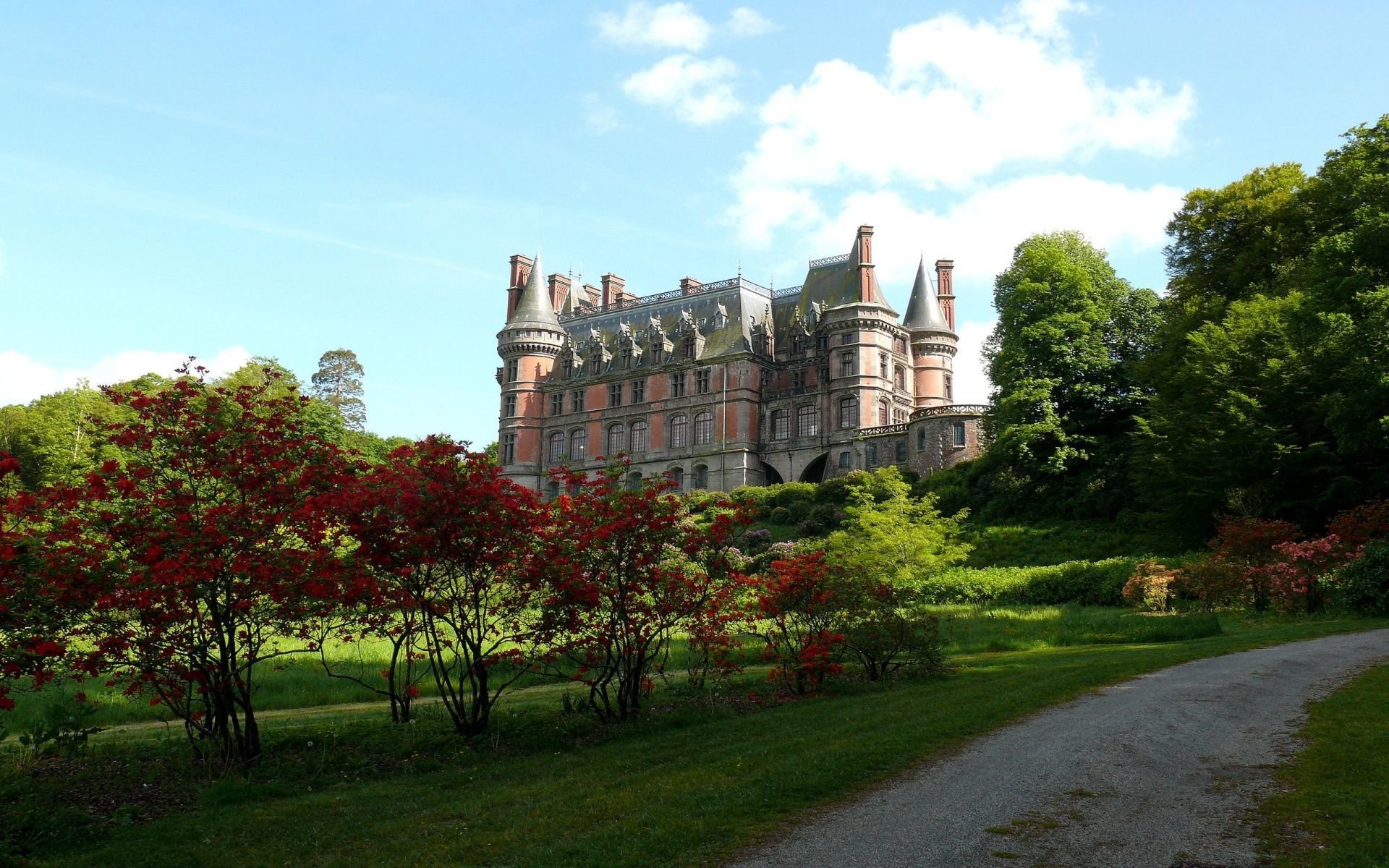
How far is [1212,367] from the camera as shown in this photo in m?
33.2

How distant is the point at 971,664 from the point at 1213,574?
33.3 ft

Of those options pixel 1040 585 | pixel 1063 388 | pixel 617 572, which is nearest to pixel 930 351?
pixel 1063 388

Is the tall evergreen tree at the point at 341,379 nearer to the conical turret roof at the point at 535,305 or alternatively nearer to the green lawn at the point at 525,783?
the conical turret roof at the point at 535,305

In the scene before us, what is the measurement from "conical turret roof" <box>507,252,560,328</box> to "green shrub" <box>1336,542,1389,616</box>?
2155 inches

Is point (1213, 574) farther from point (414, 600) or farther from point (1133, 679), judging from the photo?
point (414, 600)

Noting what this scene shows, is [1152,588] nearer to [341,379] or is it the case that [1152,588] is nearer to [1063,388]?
[1063,388]

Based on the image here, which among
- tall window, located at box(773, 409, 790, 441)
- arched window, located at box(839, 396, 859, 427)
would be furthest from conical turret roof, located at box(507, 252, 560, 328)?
arched window, located at box(839, 396, 859, 427)

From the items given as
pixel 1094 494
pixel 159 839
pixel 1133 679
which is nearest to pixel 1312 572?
pixel 1133 679

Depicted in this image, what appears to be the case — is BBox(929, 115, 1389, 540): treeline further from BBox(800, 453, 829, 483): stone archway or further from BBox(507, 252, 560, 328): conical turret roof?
BBox(507, 252, 560, 328): conical turret roof

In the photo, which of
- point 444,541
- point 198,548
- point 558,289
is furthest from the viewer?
point 558,289

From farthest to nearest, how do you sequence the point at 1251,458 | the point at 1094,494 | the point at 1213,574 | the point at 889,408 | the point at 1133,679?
the point at 889,408, the point at 1094,494, the point at 1251,458, the point at 1213,574, the point at 1133,679

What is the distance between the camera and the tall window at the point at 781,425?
195ft

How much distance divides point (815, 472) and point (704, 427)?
782 cm

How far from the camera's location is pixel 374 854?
25.5ft
